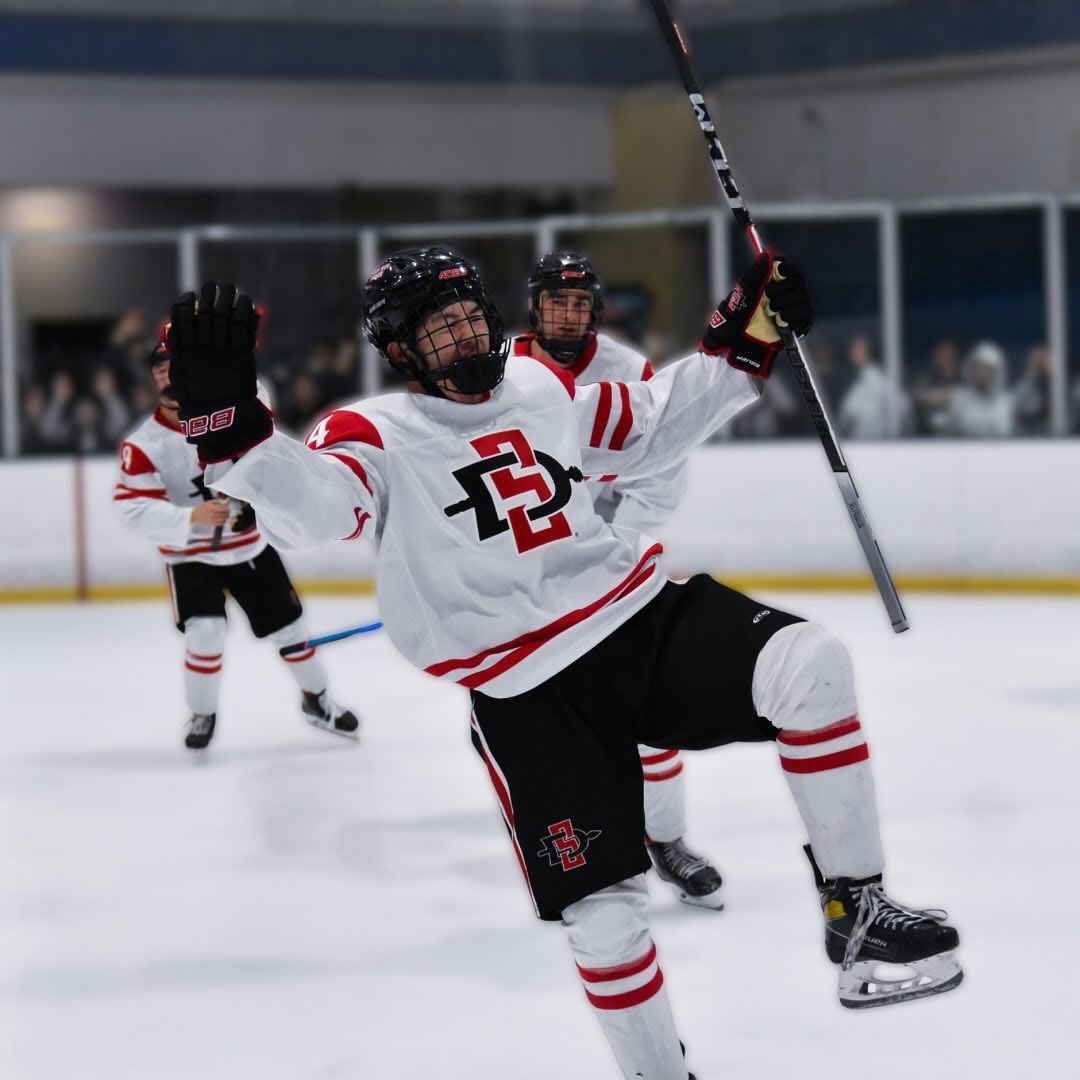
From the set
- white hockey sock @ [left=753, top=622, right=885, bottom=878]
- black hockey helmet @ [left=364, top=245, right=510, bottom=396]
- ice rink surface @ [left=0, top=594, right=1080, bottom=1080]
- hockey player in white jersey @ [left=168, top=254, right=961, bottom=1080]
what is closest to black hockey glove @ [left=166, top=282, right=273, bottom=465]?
hockey player in white jersey @ [left=168, top=254, right=961, bottom=1080]

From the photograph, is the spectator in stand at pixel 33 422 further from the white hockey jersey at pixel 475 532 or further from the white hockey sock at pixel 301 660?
the white hockey jersey at pixel 475 532

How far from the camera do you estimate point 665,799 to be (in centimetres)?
328

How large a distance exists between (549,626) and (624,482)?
1.46 metres

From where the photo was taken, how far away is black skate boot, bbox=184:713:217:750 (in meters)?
4.72

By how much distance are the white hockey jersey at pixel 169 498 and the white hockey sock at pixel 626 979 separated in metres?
2.62

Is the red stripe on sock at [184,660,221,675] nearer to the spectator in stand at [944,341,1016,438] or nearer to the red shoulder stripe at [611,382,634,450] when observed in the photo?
the red shoulder stripe at [611,382,634,450]

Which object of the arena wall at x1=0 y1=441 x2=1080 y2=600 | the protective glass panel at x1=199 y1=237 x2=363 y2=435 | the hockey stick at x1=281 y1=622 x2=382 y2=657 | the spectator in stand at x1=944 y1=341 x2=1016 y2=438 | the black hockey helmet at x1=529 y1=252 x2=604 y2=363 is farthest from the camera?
the protective glass panel at x1=199 y1=237 x2=363 y2=435

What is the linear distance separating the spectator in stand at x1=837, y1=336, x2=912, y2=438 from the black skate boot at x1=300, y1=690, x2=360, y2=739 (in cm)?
348

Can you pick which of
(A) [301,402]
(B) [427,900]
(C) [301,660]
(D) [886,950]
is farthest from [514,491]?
(A) [301,402]

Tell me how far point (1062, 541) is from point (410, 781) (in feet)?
12.6

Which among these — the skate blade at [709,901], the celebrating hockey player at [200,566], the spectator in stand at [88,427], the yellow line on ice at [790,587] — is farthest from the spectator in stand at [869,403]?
the skate blade at [709,901]

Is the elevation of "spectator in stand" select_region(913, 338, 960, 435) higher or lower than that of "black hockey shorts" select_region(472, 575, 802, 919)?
higher

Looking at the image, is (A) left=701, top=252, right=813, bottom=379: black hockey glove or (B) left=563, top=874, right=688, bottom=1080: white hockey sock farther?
(A) left=701, top=252, right=813, bottom=379: black hockey glove

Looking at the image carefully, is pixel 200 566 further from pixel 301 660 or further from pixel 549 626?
pixel 549 626
